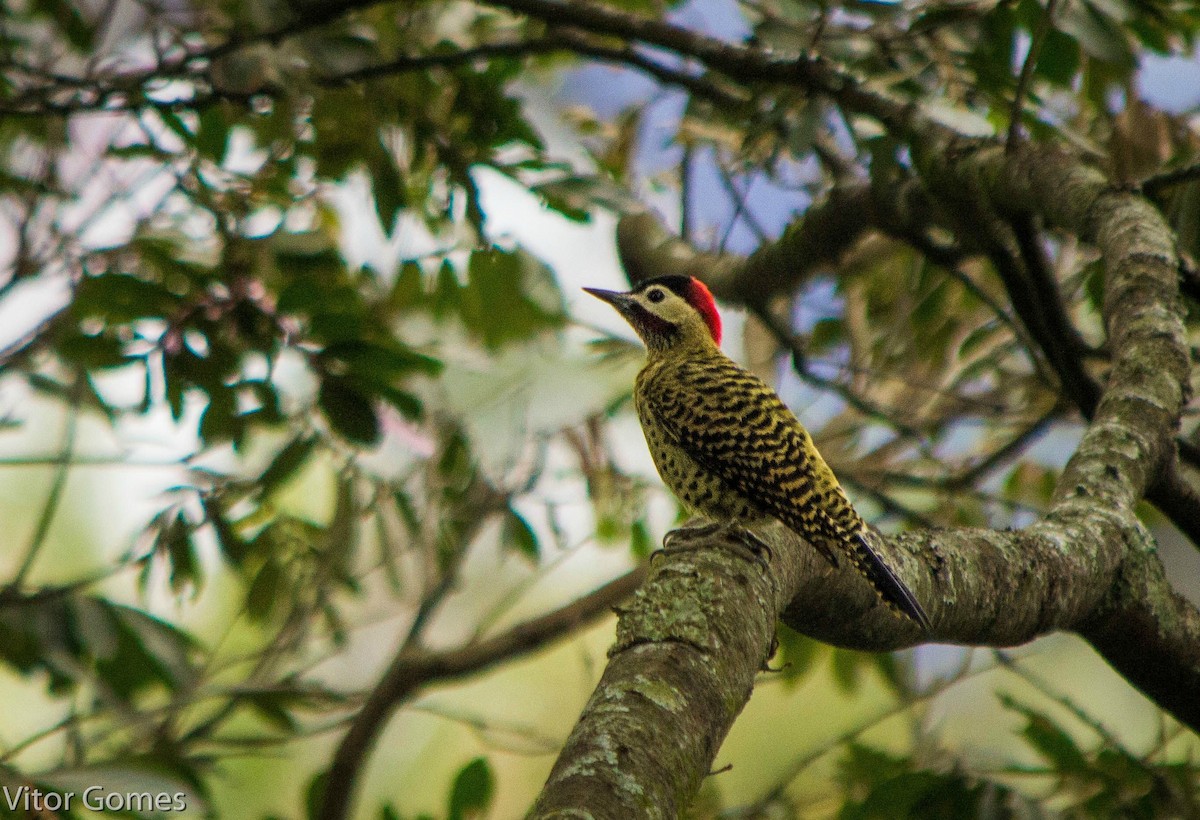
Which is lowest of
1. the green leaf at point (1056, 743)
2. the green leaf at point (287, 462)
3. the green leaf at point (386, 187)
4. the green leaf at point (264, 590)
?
the green leaf at point (264, 590)

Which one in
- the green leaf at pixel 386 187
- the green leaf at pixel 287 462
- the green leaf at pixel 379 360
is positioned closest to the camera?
the green leaf at pixel 379 360

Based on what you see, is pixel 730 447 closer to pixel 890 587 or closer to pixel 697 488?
pixel 697 488

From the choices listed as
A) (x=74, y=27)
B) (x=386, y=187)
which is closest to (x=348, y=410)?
(x=386, y=187)

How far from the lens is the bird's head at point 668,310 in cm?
508

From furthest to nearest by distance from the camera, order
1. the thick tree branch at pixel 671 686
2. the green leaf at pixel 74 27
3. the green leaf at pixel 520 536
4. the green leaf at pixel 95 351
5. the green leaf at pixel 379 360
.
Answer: the green leaf at pixel 74 27
the green leaf at pixel 520 536
the green leaf at pixel 379 360
the green leaf at pixel 95 351
the thick tree branch at pixel 671 686

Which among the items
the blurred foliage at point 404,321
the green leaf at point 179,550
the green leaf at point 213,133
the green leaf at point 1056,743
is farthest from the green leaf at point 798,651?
the green leaf at point 213,133

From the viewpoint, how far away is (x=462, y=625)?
29.8 feet

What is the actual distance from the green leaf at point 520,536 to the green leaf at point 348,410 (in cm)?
97

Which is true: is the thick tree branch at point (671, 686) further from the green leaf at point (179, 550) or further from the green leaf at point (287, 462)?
the green leaf at point (179, 550)

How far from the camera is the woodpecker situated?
340 centimetres

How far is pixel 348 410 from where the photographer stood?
13.0 ft

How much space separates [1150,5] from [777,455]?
1.82 m

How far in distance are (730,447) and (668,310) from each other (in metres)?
1.24

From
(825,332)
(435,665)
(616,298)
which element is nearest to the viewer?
(435,665)
